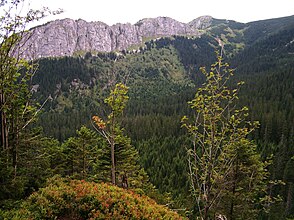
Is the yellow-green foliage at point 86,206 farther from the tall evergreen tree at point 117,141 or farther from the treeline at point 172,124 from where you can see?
the treeline at point 172,124

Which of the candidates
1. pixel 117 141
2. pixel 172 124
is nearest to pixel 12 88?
pixel 117 141

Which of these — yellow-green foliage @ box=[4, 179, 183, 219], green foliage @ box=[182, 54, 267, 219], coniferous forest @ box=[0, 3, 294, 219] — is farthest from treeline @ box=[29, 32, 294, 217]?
green foliage @ box=[182, 54, 267, 219]

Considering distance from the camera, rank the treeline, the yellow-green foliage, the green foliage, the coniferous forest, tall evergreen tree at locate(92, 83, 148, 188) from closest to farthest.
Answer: the green foliage, the coniferous forest, the yellow-green foliage, tall evergreen tree at locate(92, 83, 148, 188), the treeline

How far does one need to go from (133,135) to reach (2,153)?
303 ft

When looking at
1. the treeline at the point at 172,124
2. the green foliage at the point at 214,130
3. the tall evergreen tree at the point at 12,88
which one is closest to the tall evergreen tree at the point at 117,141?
the treeline at the point at 172,124

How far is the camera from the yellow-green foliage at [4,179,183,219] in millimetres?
9883

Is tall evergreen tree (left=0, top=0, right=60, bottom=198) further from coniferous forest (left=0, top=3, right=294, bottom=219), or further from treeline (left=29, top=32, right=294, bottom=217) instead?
treeline (left=29, top=32, right=294, bottom=217)

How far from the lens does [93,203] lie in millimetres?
10664

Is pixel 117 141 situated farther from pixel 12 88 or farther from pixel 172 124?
pixel 172 124

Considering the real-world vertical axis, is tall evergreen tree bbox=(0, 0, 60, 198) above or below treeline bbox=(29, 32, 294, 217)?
above

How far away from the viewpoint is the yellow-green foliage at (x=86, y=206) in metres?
9.88

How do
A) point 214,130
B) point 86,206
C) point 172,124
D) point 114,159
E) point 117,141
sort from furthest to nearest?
1. point 172,124
2. point 114,159
3. point 117,141
4. point 86,206
5. point 214,130

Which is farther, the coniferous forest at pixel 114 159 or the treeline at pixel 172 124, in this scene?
the treeline at pixel 172 124

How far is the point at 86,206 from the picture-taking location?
34.3 feet
